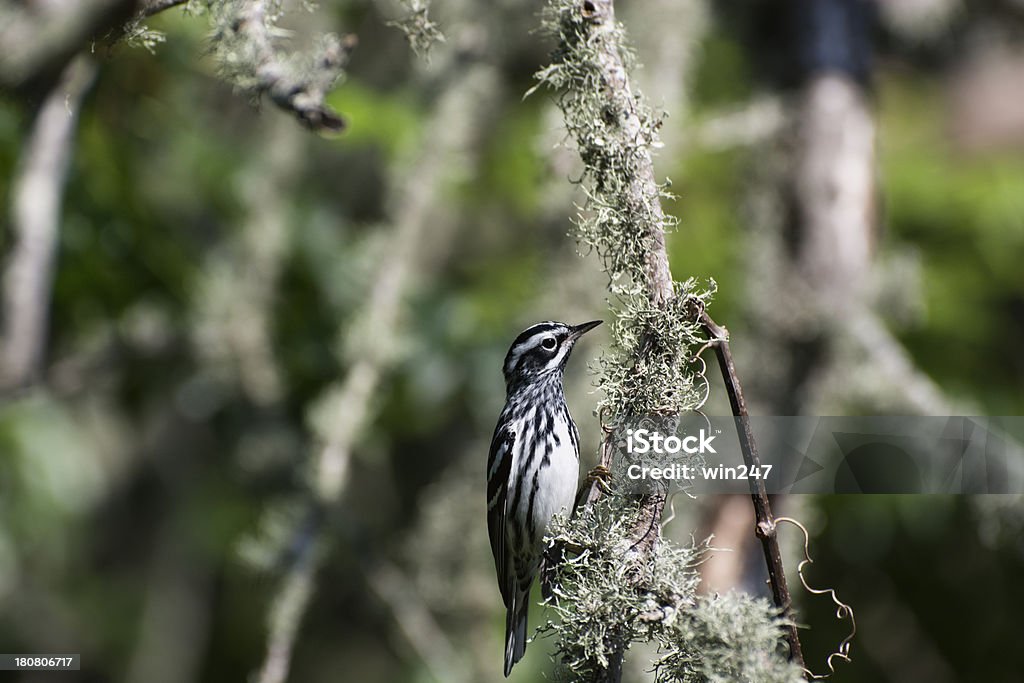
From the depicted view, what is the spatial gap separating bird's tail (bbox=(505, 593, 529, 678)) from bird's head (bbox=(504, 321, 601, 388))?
3.18 feet

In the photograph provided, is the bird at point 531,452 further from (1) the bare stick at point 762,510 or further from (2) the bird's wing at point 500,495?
(1) the bare stick at point 762,510

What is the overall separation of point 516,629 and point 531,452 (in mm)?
928

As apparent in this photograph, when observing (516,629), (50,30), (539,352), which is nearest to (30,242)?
(50,30)

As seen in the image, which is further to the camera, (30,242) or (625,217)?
(30,242)

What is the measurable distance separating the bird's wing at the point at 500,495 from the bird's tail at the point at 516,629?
0.18 ft

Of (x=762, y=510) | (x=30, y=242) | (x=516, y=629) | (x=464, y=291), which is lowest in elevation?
(x=762, y=510)

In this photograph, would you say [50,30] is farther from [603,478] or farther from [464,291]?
[464,291]

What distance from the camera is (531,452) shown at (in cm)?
380

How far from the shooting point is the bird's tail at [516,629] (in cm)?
400

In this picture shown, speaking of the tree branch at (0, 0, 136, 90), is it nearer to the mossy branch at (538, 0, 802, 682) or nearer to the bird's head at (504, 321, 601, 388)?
the mossy branch at (538, 0, 802, 682)

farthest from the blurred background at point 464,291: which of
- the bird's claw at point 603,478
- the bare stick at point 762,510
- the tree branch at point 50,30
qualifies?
the bare stick at point 762,510

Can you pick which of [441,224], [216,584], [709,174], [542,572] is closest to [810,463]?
[542,572]

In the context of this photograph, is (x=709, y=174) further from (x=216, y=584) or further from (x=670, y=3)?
(x=216, y=584)

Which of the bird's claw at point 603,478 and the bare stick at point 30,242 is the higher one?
the bare stick at point 30,242
